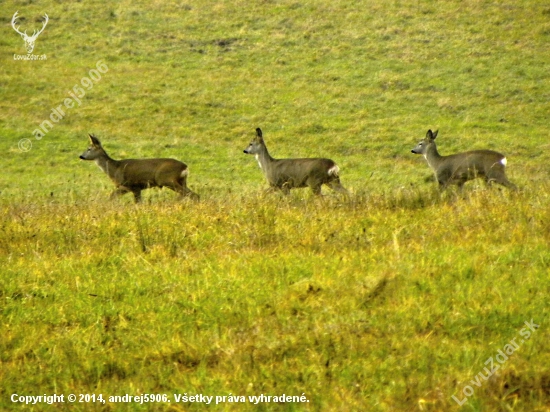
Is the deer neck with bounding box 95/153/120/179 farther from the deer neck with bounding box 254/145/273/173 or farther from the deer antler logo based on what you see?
the deer antler logo

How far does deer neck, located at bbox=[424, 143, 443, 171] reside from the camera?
1645cm

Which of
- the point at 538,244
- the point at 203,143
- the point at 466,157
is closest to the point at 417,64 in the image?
the point at 203,143

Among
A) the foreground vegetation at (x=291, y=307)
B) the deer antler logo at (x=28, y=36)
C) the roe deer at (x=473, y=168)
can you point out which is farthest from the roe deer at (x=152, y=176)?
the deer antler logo at (x=28, y=36)

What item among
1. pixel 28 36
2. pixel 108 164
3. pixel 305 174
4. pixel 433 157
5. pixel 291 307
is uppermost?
pixel 28 36

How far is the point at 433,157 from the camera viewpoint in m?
16.8

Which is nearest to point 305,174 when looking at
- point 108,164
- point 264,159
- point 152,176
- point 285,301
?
point 264,159

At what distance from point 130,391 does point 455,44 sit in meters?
34.1

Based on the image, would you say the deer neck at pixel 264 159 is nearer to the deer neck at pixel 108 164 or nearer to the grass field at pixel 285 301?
the grass field at pixel 285 301

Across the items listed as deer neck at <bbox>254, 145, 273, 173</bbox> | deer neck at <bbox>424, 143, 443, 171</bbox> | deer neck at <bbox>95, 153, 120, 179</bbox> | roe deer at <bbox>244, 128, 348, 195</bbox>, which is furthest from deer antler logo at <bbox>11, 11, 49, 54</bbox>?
deer neck at <bbox>424, 143, 443, 171</bbox>

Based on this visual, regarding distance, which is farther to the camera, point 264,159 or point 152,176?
point 264,159

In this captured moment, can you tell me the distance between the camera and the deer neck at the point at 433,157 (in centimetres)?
1645

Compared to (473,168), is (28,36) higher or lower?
higher

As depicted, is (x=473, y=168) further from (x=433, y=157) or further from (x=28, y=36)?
(x=28, y=36)

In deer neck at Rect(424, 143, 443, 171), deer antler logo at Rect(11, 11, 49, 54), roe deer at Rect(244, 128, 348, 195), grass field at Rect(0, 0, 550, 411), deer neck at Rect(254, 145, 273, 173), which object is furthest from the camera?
deer antler logo at Rect(11, 11, 49, 54)
